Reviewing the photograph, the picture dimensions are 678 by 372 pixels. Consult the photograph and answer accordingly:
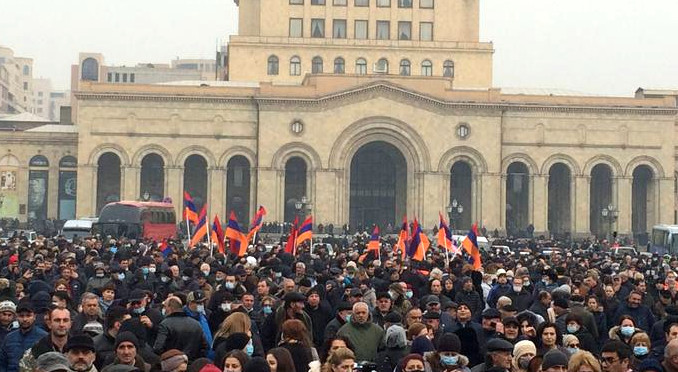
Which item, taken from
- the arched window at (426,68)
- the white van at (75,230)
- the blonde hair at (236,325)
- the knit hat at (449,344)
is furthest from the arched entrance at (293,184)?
the knit hat at (449,344)

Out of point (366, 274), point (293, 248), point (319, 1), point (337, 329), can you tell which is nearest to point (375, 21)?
point (319, 1)

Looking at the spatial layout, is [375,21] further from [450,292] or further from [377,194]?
[450,292]

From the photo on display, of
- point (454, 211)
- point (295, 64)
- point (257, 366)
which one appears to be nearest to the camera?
point (257, 366)

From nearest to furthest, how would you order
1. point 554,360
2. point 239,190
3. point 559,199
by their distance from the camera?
point 554,360 → point 239,190 → point 559,199

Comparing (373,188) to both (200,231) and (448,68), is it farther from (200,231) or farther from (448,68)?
(200,231)

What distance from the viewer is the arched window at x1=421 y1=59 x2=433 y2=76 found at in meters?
82.1

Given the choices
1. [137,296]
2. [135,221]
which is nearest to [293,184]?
[135,221]

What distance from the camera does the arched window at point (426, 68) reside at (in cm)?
8206

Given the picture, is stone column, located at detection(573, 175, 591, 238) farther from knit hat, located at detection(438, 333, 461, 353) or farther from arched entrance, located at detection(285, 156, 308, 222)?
knit hat, located at detection(438, 333, 461, 353)

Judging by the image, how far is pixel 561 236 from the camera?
72.4m

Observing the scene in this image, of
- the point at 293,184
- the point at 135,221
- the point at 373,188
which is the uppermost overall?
the point at 293,184

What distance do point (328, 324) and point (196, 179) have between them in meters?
63.3

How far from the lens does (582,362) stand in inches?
421

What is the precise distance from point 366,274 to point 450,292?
2.86 meters
